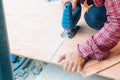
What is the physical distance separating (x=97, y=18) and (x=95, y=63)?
0.23 metres

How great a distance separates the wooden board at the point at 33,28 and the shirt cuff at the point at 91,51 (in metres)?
0.15

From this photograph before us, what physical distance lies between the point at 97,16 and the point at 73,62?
0.28m

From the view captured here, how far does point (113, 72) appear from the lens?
92 cm

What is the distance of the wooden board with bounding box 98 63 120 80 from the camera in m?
0.91

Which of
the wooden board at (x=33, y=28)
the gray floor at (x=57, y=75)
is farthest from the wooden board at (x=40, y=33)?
the gray floor at (x=57, y=75)

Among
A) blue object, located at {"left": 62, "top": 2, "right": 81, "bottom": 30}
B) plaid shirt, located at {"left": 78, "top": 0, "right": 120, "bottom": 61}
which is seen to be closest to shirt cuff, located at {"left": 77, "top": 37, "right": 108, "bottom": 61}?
plaid shirt, located at {"left": 78, "top": 0, "right": 120, "bottom": 61}

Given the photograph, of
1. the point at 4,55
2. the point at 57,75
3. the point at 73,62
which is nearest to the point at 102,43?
the point at 73,62

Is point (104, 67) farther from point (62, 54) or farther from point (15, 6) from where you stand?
point (15, 6)

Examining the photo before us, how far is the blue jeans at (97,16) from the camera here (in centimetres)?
110

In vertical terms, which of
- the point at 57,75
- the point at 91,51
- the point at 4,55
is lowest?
the point at 57,75

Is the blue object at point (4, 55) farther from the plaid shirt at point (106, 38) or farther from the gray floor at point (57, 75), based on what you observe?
the gray floor at point (57, 75)

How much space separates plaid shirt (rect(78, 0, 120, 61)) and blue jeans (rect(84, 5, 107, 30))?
0.48ft

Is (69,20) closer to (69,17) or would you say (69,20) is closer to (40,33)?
(69,17)

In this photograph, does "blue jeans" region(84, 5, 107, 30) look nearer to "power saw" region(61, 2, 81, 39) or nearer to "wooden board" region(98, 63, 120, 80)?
"power saw" region(61, 2, 81, 39)
